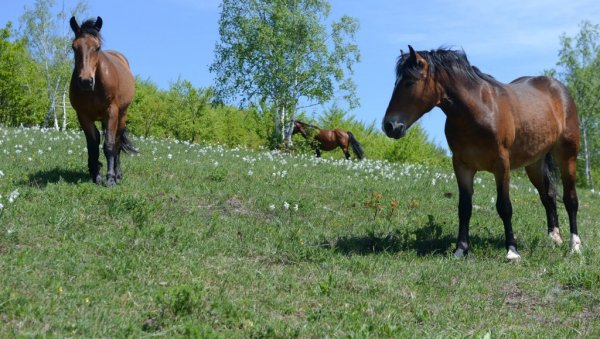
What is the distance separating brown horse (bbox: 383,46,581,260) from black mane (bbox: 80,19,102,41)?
222 inches

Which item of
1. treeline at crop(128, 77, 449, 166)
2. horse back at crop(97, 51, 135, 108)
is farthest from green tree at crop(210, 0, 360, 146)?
horse back at crop(97, 51, 135, 108)

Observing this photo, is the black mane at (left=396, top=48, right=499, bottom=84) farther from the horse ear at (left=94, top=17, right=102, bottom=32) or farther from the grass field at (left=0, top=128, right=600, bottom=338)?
the horse ear at (left=94, top=17, right=102, bottom=32)

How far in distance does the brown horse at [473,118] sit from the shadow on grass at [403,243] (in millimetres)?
515

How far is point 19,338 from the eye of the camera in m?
4.53

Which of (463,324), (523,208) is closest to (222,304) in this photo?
(463,324)

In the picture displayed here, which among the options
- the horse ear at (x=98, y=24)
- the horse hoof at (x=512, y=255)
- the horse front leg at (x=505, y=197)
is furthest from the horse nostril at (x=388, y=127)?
the horse ear at (x=98, y=24)

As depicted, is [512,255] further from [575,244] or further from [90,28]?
[90,28]

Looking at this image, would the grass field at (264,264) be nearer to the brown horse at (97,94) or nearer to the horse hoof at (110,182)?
the horse hoof at (110,182)

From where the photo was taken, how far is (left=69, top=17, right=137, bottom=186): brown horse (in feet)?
33.9

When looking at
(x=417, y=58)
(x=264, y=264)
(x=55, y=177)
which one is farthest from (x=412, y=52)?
(x=55, y=177)

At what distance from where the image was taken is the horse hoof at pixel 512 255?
328 inches

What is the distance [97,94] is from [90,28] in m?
1.15

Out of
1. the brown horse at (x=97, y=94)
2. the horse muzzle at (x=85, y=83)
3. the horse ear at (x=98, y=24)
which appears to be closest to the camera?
the horse muzzle at (x=85, y=83)

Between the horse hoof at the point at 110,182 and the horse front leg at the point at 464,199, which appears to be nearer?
the horse front leg at the point at 464,199
